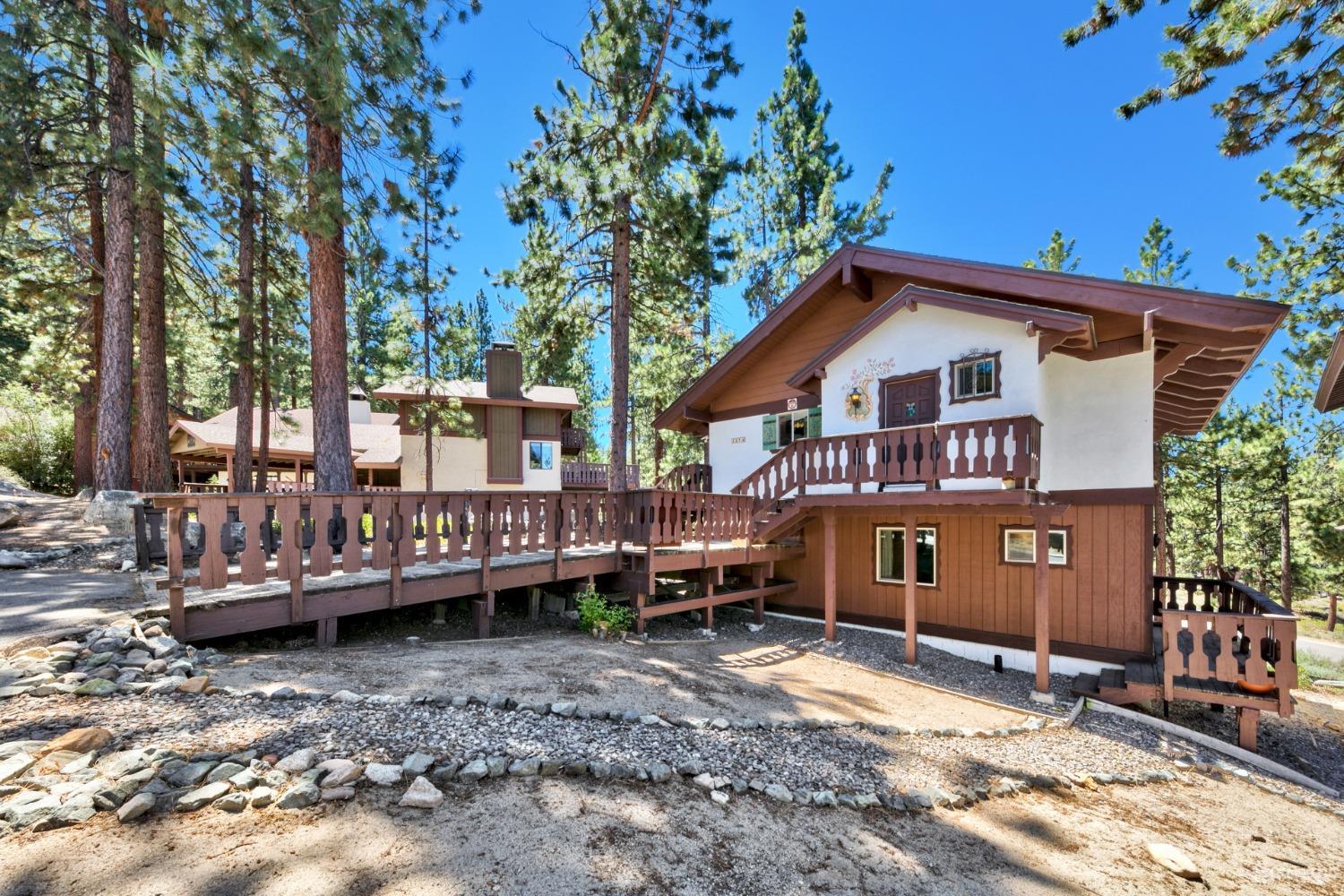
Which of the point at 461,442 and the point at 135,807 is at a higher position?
the point at 461,442

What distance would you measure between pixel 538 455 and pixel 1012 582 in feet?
64.6

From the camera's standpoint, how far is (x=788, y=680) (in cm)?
687

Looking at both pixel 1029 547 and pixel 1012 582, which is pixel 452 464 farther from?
pixel 1029 547

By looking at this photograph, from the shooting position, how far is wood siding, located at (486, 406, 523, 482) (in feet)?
76.8

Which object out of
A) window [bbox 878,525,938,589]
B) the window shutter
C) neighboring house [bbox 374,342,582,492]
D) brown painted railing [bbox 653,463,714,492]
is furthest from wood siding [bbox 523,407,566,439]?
window [bbox 878,525,938,589]

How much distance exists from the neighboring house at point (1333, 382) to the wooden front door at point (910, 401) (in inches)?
161

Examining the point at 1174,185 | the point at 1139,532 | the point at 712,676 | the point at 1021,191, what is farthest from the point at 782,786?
the point at 1021,191

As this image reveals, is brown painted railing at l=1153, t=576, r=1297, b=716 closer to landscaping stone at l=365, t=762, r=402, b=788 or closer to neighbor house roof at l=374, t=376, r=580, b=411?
landscaping stone at l=365, t=762, r=402, b=788

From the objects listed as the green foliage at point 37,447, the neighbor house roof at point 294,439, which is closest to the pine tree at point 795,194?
the neighbor house roof at point 294,439

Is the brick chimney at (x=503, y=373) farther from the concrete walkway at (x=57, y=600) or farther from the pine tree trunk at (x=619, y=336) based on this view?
the concrete walkway at (x=57, y=600)

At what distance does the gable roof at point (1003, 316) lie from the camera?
7.22m

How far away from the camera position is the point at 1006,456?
23.6 ft

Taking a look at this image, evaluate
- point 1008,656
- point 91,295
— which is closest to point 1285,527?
point 1008,656

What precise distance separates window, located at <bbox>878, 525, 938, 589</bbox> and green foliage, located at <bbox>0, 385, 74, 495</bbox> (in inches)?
1054
